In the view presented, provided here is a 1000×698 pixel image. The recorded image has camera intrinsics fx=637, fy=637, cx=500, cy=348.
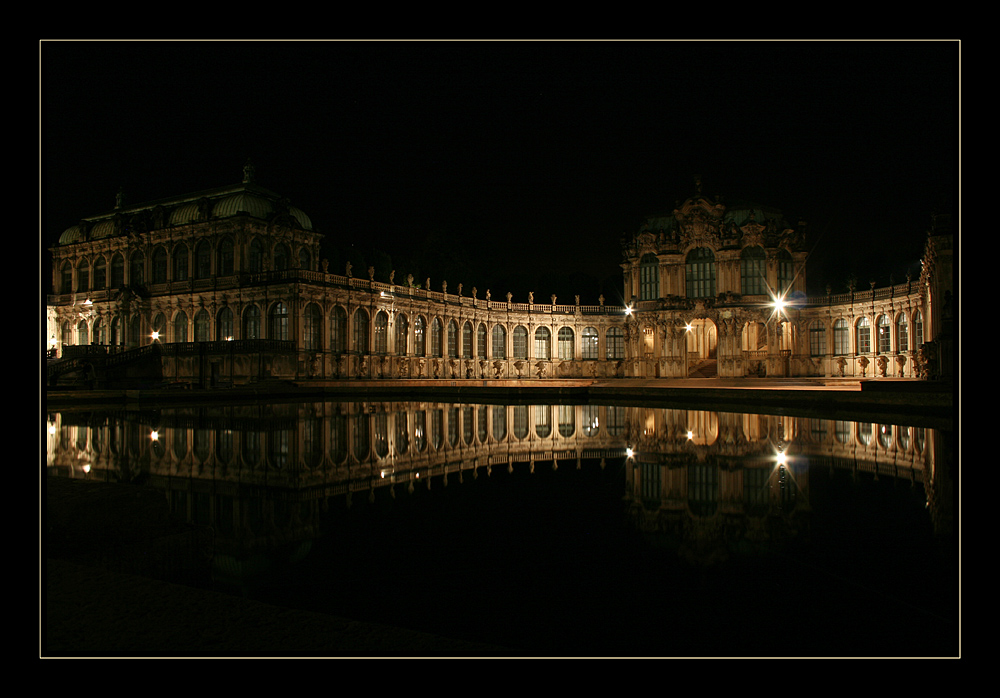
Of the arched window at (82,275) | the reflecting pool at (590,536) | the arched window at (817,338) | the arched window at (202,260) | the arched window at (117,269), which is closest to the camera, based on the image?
the reflecting pool at (590,536)

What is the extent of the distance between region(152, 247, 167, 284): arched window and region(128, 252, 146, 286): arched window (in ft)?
3.35

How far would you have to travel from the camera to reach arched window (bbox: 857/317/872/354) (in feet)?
184

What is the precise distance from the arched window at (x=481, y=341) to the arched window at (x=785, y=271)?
28662 millimetres

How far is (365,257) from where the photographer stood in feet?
220

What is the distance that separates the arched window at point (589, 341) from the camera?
68.7 meters

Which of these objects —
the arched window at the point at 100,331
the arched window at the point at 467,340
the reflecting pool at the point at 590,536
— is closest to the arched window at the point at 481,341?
the arched window at the point at 467,340

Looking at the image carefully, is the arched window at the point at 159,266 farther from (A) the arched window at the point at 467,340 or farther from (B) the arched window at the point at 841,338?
(B) the arched window at the point at 841,338

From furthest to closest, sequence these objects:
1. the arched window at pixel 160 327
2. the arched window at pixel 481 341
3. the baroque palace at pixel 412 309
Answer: the arched window at pixel 481 341 → the arched window at pixel 160 327 → the baroque palace at pixel 412 309

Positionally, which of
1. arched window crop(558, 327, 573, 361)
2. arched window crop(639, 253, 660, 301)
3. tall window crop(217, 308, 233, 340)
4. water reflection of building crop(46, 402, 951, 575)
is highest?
arched window crop(639, 253, 660, 301)

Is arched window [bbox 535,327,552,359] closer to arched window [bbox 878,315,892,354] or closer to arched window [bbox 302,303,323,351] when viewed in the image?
arched window [bbox 302,303,323,351]

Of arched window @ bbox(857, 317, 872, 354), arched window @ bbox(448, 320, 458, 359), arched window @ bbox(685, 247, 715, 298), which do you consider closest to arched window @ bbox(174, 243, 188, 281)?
arched window @ bbox(448, 320, 458, 359)

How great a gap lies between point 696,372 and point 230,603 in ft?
197

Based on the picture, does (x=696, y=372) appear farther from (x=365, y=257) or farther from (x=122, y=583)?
(x=122, y=583)

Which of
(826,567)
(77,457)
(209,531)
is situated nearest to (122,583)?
(209,531)
